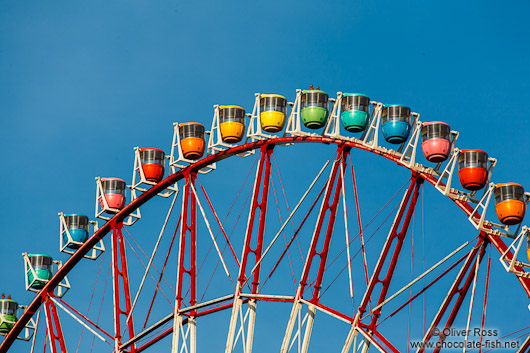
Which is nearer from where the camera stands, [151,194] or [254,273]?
[254,273]

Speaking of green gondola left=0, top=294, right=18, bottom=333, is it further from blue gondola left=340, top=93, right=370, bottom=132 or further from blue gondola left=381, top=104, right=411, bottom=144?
blue gondola left=381, top=104, right=411, bottom=144

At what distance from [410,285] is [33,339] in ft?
74.5

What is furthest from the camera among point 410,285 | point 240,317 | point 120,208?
point 120,208

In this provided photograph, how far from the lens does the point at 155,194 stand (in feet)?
189

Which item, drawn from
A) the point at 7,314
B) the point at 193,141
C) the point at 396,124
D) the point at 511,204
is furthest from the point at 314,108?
the point at 7,314

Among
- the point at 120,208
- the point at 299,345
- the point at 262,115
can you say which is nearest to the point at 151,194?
the point at 120,208

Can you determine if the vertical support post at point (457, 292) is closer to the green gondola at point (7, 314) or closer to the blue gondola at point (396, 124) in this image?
the blue gondola at point (396, 124)

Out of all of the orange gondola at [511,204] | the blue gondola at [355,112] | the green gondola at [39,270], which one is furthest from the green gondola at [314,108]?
the green gondola at [39,270]

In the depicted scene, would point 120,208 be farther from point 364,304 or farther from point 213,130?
point 364,304

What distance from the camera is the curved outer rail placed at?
1834 inches

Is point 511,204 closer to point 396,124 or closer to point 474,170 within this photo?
point 474,170

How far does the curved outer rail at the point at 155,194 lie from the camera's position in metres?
46.6

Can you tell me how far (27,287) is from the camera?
62.4 metres

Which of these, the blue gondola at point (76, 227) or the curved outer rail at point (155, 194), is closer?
the curved outer rail at point (155, 194)
